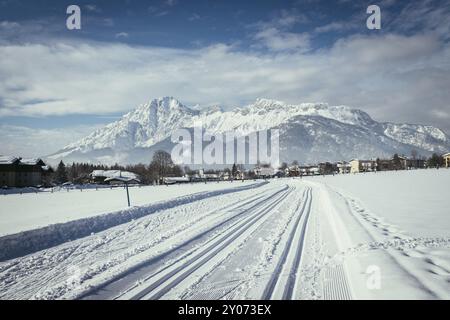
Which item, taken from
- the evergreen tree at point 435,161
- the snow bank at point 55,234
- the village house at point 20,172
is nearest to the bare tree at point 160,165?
the village house at point 20,172

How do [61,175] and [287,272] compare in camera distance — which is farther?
[61,175]

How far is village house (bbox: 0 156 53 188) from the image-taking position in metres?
83.0

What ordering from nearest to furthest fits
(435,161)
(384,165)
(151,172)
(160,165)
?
(160,165) → (151,172) → (435,161) → (384,165)

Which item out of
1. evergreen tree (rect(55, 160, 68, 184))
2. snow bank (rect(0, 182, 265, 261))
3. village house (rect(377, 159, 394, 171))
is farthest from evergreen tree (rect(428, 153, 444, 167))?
snow bank (rect(0, 182, 265, 261))

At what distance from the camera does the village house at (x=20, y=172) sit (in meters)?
83.0

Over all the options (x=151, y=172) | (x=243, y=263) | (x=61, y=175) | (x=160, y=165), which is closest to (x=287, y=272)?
(x=243, y=263)

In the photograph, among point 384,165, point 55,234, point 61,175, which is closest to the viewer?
point 55,234

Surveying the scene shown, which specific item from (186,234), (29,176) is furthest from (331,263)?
(29,176)

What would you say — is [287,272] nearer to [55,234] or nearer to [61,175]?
[55,234]

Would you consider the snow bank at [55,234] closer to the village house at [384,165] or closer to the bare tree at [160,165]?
the bare tree at [160,165]

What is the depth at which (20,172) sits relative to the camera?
86.1 meters

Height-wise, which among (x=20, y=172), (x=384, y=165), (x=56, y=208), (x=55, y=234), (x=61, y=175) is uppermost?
(x=384, y=165)

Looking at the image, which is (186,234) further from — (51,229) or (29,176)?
(29,176)
